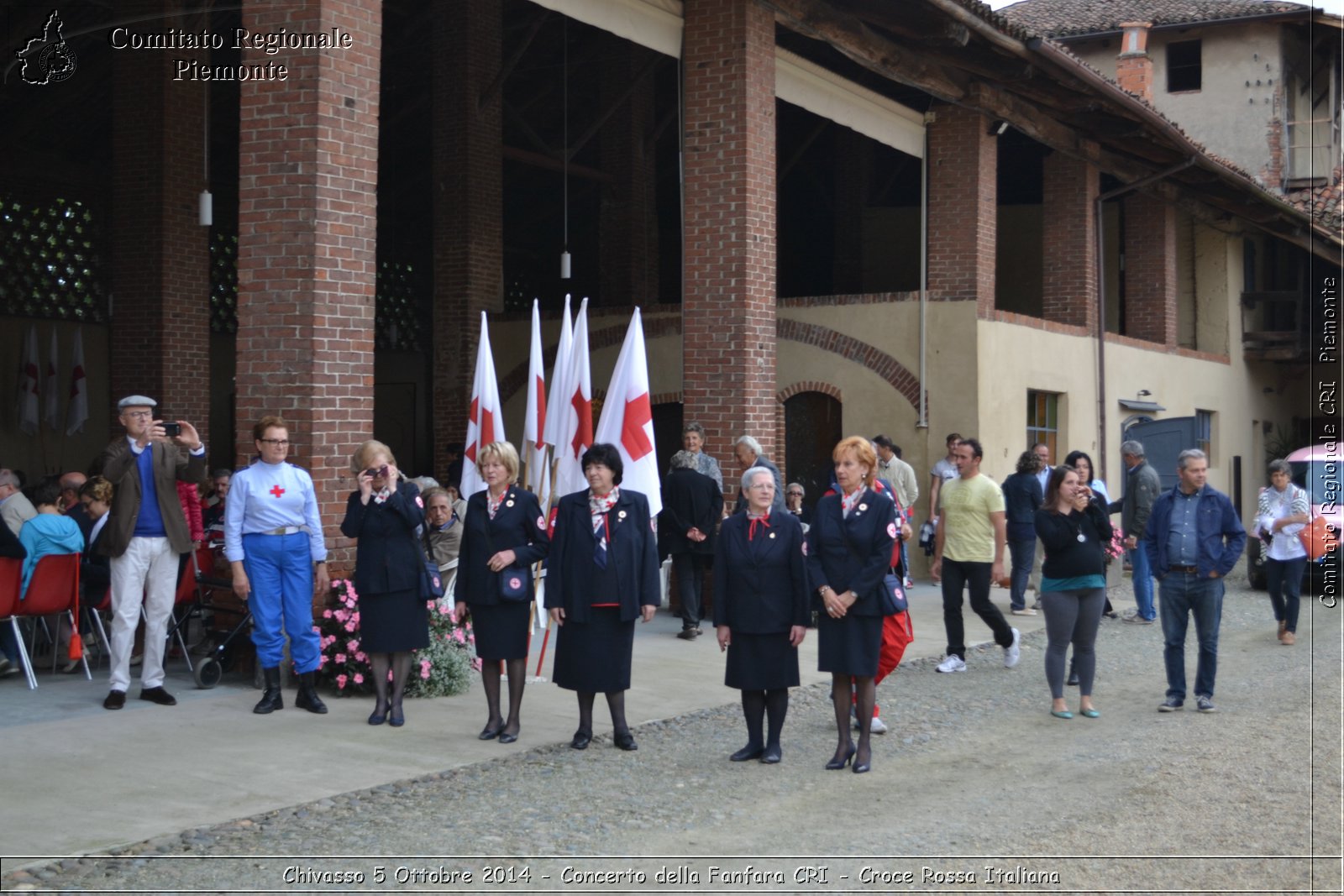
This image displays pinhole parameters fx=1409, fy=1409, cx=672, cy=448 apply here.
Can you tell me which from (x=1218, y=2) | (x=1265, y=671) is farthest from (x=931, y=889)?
(x=1218, y=2)

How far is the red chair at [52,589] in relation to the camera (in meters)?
8.55

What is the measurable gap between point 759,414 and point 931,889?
28.2 ft

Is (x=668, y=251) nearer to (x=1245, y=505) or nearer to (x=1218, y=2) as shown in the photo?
(x=1245, y=505)

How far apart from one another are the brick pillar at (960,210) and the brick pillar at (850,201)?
6.12m

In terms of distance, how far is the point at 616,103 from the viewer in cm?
1922

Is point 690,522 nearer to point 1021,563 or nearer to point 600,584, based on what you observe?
point 1021,563

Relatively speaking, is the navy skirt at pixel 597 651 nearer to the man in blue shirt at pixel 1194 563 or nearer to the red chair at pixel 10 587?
the red chair at pixel 10 587

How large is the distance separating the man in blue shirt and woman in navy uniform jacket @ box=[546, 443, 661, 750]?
3.64m

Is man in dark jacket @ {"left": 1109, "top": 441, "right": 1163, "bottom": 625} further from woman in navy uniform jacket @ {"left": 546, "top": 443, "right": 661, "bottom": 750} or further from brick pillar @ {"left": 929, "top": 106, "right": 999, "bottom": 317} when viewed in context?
woman in navy uniform jacket @ {"left": 546, "top": 443, "right": 661, "bottom": 750}

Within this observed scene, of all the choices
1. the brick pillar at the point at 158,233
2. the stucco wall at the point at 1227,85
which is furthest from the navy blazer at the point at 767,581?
the stucco wall at the point at 1227,85

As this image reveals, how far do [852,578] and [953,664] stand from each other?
149 inches

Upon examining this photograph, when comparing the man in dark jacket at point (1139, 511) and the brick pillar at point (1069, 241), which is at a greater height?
the brick pillar at point (1069, 241)

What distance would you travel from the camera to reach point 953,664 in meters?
10.7

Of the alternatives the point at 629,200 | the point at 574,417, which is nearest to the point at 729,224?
the point at 574,417
